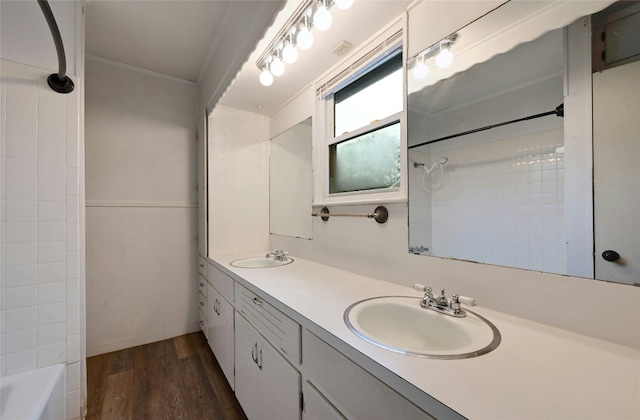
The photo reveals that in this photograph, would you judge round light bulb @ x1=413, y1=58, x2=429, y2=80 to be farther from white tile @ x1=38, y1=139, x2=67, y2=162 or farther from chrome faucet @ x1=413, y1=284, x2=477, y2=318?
white tile @ x1=38, y1=139, x2=67, y2=162

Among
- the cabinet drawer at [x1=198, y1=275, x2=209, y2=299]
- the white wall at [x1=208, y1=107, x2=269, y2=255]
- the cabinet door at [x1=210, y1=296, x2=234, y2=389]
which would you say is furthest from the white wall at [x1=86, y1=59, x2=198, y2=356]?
the cabinet door at [x1=210, y1=296, x2=234, y2=389]

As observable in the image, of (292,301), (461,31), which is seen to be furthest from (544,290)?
(461,31)

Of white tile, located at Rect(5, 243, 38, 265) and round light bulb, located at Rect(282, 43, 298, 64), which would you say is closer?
white tile, located at Rect(5, 243, 38, 265)

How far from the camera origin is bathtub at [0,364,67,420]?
39.2 inches

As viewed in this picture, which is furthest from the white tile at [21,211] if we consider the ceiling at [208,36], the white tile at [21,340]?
the ceiling at [208,36]

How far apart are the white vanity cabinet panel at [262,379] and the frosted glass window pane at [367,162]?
0.96 m

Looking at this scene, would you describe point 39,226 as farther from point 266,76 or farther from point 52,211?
point 266,76

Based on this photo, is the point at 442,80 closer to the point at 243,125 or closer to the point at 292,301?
the point at 292,301

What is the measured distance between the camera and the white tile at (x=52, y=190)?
1.24 metres

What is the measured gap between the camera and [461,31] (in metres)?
0.99

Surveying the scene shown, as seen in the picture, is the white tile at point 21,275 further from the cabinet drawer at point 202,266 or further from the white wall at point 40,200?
the cabinet drawer at point 202,266

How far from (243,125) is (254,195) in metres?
0.64

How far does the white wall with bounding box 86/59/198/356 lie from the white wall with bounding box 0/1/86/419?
2.70 feet

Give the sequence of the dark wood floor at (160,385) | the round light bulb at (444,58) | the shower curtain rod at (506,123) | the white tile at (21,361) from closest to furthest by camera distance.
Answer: the shower curtain rod at (506,123), the round light bulb at (444,58), the white tile at (21,361), the dark wood floor at (160,385)
